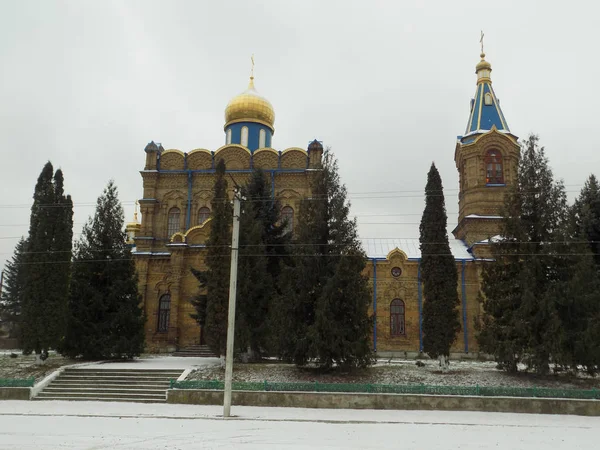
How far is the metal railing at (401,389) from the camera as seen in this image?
13.3 metres

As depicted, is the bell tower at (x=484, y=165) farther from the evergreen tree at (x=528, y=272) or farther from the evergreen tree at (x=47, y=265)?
the evergreen tree at (x=47, y=265)

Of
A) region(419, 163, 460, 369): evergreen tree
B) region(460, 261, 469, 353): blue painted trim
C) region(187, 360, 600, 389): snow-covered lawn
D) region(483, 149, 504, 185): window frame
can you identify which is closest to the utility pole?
region(187, 360, 600, 389): snow-covered lawn

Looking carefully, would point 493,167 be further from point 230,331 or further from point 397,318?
point 230,331

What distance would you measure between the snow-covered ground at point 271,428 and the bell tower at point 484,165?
15.2 m

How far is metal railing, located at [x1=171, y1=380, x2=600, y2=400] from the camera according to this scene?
13258 mm

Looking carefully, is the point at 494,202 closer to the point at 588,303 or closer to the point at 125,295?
the point at 588,303

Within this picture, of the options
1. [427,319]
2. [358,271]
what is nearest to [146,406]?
[358,271]

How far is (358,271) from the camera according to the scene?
15.8 meters

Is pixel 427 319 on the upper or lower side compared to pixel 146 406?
upper

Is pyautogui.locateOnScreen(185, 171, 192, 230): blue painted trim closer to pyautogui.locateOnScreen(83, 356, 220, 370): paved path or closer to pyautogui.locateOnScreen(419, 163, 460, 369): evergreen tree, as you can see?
pyautogui.locateOnScreen(83, 356, 220, 370): paved path

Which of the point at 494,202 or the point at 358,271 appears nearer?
the point at 358,271

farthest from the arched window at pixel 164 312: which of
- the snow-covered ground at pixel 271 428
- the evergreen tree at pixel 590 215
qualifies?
the evergreen tree at pixel 590 215

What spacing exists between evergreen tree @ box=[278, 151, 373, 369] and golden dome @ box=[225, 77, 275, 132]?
47.1 ft

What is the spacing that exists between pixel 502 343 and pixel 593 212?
22.4ft
